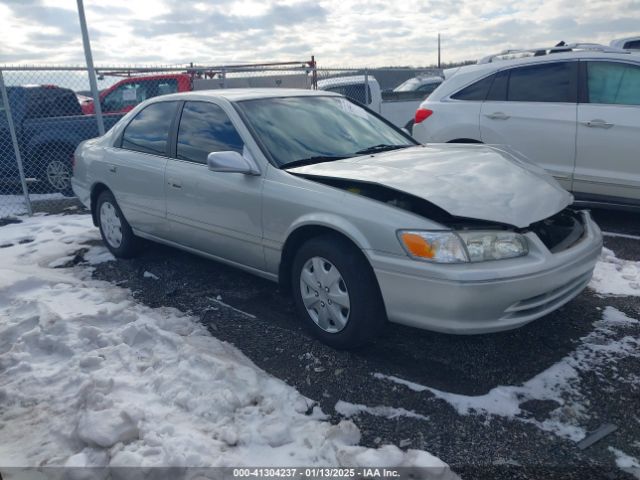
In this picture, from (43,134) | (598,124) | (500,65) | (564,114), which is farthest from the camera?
(43,134)

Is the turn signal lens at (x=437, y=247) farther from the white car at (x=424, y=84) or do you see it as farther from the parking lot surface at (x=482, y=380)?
the white car at (x=424, y=84)

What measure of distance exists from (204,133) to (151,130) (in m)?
0.81

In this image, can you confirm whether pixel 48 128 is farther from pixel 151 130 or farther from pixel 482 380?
pixel 482 380

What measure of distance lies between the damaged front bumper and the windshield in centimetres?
113

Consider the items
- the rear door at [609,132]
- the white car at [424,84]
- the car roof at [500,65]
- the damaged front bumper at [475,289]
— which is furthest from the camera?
the white car at [424,84]

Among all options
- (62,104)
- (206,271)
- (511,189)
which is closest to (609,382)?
(511,189)

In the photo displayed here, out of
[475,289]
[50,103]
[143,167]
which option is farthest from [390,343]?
[50,103]

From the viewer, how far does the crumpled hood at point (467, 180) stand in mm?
3029

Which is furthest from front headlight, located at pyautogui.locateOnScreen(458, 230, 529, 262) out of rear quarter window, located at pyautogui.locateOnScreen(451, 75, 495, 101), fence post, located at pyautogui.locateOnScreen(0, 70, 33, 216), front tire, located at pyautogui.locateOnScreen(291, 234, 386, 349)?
fence post, located at pyautogui.locateOnScreen(0, 70, 33, 216)

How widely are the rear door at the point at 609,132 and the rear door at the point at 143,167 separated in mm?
3964

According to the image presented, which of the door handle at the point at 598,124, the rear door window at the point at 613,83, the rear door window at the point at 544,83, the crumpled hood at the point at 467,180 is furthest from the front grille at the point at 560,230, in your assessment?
the rear door window at the point at 544,83

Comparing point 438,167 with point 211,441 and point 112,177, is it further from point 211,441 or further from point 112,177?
point 112,177

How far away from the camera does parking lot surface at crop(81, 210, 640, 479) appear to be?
2488mm

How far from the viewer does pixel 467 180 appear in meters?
3.29
